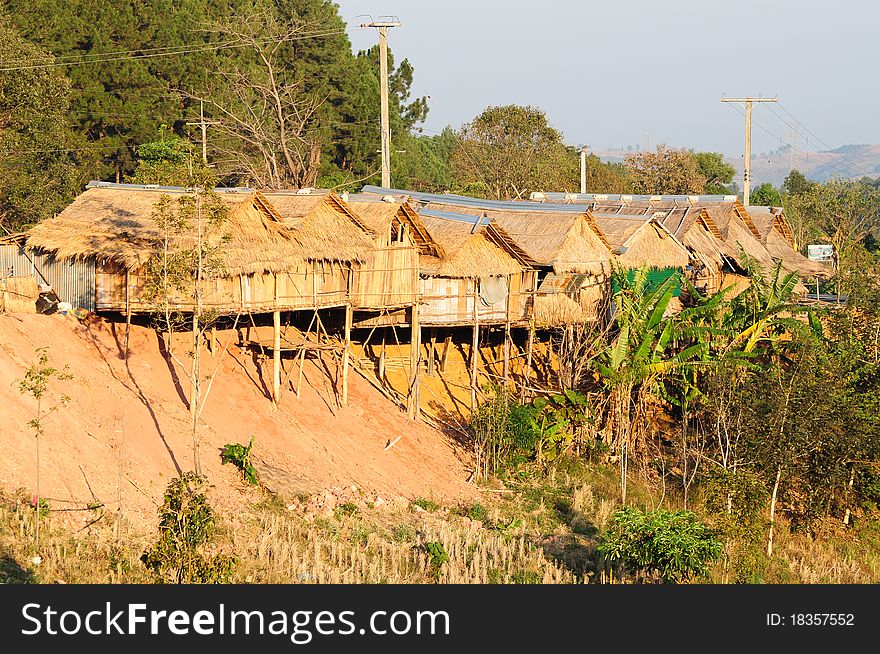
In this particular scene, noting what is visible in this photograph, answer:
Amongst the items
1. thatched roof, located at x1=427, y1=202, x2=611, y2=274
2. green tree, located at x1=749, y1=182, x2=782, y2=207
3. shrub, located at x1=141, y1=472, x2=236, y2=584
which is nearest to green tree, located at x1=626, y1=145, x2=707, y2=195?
green tree, located at x1=749, y1=182, x2=782, y2=207

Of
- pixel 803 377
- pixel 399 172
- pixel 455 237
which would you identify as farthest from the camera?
pixel 399 172

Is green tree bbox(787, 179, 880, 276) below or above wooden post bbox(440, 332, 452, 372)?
above

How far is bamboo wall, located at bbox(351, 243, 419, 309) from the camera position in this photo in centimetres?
2094

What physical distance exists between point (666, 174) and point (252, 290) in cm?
3419

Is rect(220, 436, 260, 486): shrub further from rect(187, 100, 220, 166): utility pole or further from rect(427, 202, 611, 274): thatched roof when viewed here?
rect(187, 100, 220, 166): utility pole

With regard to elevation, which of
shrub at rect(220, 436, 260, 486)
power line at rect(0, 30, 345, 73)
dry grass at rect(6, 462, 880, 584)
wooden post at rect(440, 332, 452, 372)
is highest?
power line at rect(0, 30, 345, 73)

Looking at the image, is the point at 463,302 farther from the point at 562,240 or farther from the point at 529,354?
the point at 562,240

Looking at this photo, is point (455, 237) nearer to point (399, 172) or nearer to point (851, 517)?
point (851, 517)

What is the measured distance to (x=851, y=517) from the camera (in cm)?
1995

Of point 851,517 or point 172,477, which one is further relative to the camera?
point 851,517

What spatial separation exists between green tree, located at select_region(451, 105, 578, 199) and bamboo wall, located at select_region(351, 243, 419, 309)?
2372 centimetres

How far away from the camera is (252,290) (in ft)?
62.7

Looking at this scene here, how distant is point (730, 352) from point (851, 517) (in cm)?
370

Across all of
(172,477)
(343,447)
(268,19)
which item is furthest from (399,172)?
(172,477)
